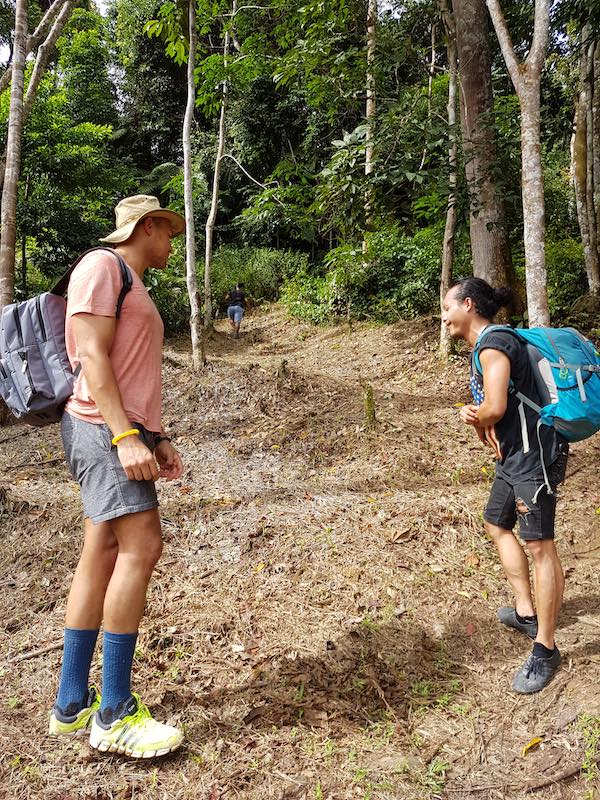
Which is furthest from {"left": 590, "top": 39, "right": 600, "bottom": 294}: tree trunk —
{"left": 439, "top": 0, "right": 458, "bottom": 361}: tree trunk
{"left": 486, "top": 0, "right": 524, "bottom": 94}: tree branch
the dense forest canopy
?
{"left": 486, "top": 0, "right": 524, "bottom": 94}: tree branch

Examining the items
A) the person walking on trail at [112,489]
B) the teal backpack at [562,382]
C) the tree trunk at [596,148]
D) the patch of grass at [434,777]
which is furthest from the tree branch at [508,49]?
the tree trunk at [596,148]

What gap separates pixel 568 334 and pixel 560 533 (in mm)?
1839

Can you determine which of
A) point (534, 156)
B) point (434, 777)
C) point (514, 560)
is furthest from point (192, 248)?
point (434, 777)

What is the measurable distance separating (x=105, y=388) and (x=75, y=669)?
1.11 m

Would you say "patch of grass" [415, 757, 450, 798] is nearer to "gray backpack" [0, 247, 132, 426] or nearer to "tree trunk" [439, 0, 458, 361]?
"gray backpack" [0, 247, 132, 426]

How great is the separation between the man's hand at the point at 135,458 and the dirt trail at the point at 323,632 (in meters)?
1.13

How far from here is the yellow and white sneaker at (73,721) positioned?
218 centimetres

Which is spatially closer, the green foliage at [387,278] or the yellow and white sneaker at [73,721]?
the yellow and white sneaker at [73,721]

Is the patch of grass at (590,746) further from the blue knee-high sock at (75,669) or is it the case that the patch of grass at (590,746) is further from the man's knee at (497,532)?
the blue knee-high sock at (75,669)

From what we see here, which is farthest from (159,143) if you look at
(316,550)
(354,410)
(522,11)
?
(316,550)

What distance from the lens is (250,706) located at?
8.22 ft

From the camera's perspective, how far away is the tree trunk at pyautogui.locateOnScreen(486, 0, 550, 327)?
420cm

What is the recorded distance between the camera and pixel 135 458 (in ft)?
6.50

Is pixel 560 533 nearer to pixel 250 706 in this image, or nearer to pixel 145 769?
pixel 250 706
